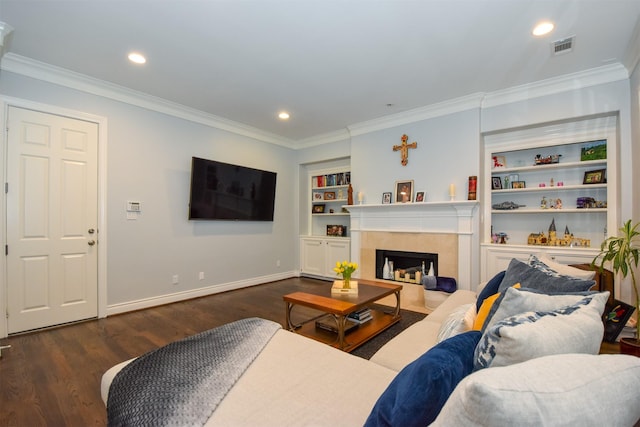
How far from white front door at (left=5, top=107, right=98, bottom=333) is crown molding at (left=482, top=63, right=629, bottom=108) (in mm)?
4746

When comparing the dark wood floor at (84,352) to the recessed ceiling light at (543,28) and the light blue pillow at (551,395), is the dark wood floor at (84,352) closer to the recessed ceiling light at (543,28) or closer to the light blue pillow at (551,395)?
the light blue pillow at (551,395)

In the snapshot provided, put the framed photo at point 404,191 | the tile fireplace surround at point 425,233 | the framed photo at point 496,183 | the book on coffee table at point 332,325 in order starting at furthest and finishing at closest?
the framed photo at point 404,191
the framed photo at point 496,183
the tile fireplace surround at point 425,233
the book on coffee table at point 332,325

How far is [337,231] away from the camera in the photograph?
5.61m

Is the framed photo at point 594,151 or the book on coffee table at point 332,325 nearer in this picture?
the book on coffee table at point 332,325

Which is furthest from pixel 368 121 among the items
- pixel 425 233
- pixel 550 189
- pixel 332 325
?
pixel 332 325

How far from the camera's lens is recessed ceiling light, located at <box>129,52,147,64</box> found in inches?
111

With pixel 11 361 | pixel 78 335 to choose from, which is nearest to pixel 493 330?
pixel 11 361

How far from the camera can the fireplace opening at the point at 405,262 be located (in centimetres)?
424

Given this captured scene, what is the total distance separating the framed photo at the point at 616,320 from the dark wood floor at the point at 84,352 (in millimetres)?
2664

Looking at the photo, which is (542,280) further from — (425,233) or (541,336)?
(425,233)

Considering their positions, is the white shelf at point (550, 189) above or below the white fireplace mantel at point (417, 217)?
above

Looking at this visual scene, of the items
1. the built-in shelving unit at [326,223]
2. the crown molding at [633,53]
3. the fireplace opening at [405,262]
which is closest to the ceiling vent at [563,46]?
the crown molding at [633,53]

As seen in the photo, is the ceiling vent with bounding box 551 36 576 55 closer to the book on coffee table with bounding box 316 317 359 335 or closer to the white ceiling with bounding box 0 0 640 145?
the white ceiling with bounding box 0 0 640 145

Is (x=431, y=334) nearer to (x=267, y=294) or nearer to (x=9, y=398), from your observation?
(x=9, y=398)
